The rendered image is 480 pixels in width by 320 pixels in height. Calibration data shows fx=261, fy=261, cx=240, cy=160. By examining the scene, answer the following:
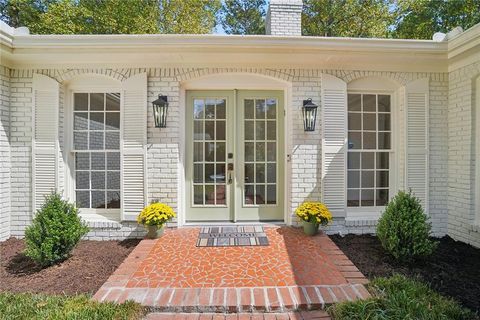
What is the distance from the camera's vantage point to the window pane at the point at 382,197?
4.38m

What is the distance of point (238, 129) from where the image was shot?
4.25 m

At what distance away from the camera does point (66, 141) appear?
4125 mm

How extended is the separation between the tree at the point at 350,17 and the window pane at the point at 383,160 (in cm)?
777

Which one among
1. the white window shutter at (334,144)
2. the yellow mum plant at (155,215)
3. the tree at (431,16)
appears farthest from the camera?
the tree at (431,16)

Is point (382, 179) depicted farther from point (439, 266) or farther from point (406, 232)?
point (439, 266)

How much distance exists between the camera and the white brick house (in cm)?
381

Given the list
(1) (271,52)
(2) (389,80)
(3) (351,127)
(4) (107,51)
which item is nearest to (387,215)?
(3) (351,127)

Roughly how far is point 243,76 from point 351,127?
6.44ft

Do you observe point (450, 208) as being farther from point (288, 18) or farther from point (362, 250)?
point (288, 18)

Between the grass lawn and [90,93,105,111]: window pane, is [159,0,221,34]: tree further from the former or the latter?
the grass lawn

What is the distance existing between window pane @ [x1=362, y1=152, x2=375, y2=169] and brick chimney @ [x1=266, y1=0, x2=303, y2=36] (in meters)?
2.62

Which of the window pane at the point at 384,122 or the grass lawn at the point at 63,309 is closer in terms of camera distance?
the grass lawn at the point at 63,309

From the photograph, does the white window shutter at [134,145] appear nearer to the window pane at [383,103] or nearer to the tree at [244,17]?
the window pane at [383,103]

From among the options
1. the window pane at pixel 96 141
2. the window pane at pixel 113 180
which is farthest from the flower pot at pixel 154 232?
the window pane at pixel 96 141
